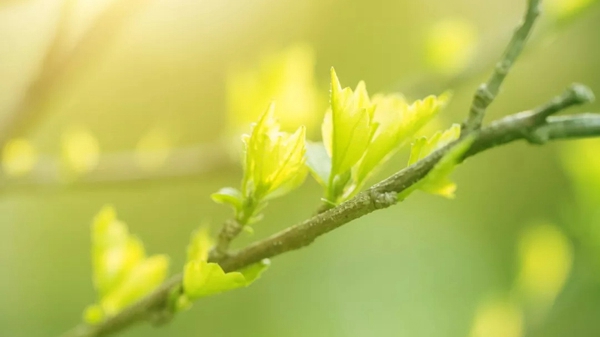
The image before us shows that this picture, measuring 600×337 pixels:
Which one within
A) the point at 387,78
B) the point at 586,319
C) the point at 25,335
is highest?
the point at 387,78

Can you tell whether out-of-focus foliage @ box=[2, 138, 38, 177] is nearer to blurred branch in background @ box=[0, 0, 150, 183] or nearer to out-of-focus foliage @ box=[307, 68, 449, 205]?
blurred branch in background @ box=[0, 0, 150, 183]

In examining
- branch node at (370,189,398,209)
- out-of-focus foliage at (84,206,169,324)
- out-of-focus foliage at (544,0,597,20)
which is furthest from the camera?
out-of-focus foliage at (544,0,597,20)

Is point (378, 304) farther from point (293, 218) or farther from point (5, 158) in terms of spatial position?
point (5, 158)

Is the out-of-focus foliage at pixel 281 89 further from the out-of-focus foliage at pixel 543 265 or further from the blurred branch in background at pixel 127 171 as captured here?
the out-of-focus foliage at pixel 543 265

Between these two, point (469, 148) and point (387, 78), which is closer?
point (469, 148)

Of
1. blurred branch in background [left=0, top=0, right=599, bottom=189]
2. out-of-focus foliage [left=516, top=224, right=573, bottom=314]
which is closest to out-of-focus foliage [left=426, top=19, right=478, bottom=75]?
blurred branch in background [left=0, top=0, right=599, bottom=189]

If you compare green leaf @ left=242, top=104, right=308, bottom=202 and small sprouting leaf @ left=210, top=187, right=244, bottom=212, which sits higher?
green leaf @ left=242, top=104, right=308, bottom=202

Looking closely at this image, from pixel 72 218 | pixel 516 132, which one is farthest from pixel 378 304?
pixel 516 132
